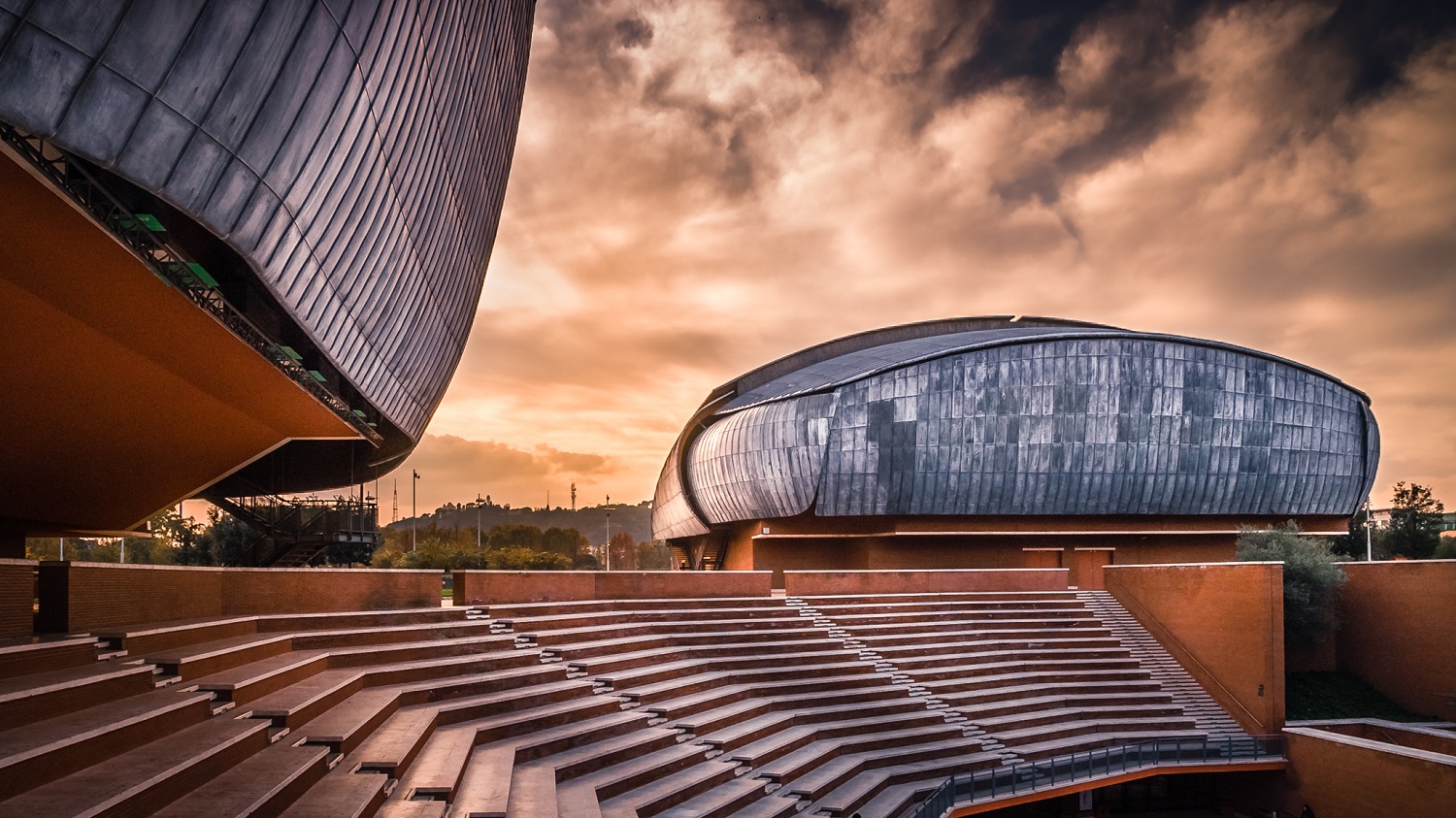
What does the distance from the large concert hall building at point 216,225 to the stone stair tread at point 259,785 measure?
437cm

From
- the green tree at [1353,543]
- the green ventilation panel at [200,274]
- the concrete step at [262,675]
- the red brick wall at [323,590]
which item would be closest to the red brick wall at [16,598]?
the concrete step at [262,675]

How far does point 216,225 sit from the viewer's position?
912 centimetres

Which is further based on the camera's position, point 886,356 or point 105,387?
point 886,356

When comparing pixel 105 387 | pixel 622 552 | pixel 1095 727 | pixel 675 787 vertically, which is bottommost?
pixel 622 552

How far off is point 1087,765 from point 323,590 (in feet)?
46.6

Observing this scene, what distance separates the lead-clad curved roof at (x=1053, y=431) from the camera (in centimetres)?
3819

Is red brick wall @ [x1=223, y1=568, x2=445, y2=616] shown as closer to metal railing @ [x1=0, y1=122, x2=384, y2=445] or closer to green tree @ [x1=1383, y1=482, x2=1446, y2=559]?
metal railing @ [x1=0, y1=122, x2=384, y2=445]

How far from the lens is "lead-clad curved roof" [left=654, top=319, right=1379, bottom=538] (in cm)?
3819

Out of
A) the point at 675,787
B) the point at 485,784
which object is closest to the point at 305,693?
the point at 485,784

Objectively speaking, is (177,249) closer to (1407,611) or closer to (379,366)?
(379,366)

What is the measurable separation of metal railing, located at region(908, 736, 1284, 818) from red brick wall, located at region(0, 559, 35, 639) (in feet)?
36.5

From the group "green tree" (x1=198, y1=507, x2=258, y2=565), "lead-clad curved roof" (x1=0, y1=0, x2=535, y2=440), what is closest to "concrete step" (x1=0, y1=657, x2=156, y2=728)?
"lead-clad curved roof" (x1=0, y1=0, x2=535, y2=440)

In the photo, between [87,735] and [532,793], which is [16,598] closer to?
[87,735]

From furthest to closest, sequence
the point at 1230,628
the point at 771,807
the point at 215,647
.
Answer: the point at 1230,628
the point at 771,807
the point at 215,647
